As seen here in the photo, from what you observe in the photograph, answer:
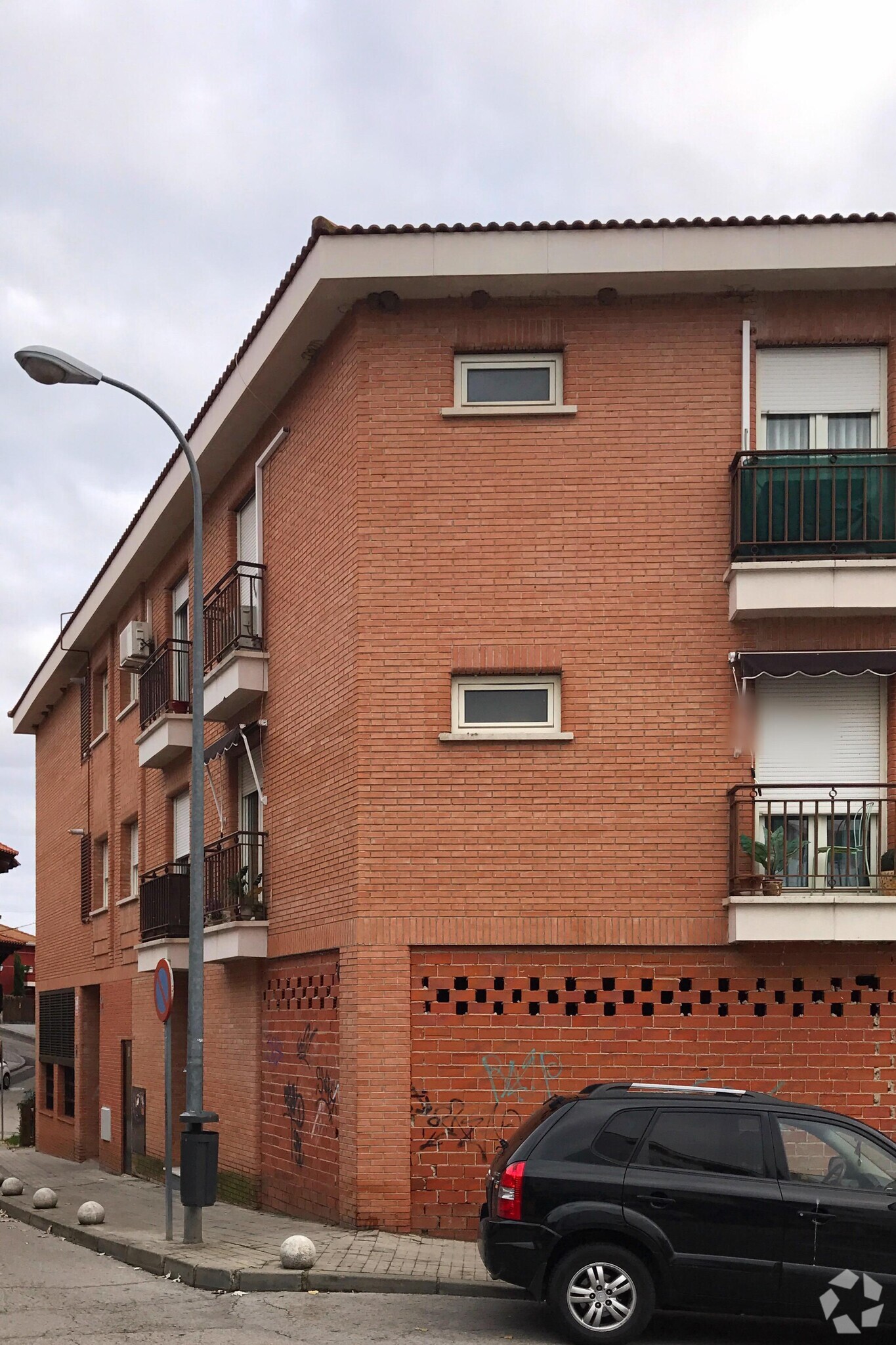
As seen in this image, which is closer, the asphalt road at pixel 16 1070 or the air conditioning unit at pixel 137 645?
the air conditioning unit at pixel 137 645

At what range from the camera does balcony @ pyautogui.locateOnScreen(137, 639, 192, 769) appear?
20.3 metres

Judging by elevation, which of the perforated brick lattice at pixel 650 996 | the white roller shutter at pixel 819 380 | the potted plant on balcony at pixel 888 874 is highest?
the white roller shutter at pixel 819 380

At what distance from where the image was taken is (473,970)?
1377 centimetres

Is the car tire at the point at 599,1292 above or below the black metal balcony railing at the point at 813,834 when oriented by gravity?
below

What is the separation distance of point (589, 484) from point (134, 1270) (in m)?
8.02

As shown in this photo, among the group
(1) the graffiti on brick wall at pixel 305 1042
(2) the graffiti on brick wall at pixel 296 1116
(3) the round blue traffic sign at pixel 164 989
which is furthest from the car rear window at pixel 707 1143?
(2) the graffiti on brick wall at pixel 296 1116

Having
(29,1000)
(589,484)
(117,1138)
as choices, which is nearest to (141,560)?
(117,1138)

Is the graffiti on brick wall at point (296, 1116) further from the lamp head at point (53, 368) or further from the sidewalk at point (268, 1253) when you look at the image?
the lamp head at point (53, 368)

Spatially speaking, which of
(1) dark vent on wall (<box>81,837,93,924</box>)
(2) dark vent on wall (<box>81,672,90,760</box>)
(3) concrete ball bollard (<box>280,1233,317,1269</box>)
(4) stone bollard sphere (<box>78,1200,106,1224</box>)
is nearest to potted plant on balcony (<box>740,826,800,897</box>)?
(3) concrete ball bollard (<box>280,1233,317,1269</box>)

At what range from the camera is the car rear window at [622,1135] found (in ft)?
31.7

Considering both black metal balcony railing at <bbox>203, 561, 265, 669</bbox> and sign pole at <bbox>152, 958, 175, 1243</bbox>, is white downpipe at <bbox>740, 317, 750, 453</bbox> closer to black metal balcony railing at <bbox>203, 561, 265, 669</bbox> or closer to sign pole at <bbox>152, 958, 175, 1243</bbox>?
black metal balcony railing at <bbox>203, 561, 265, 669</bbox>

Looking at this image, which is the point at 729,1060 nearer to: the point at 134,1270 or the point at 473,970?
the point at 473,970

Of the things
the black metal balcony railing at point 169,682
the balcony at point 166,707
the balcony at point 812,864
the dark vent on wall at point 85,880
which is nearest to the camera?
the balcony at point 812,864

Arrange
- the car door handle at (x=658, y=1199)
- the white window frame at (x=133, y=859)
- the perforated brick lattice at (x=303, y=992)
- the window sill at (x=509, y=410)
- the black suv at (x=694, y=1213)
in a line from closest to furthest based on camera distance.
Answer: the black suv at (x=694, y=1213) < the car door handle at (x=658, y=1199) < the window sill at (x=509, y=410) < the perforated brick lattice at (x=303, y=992) < the white window frame at (x=133, y=859)
